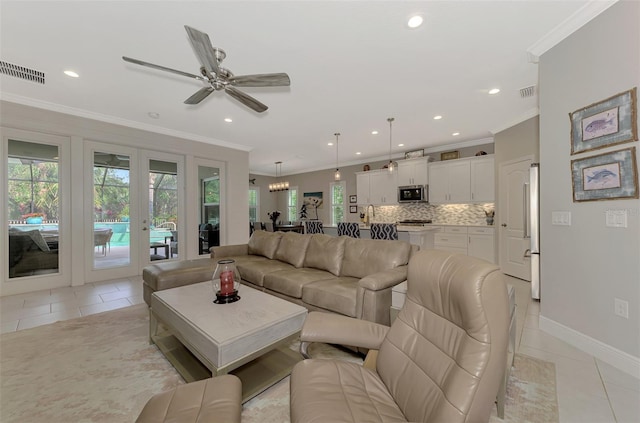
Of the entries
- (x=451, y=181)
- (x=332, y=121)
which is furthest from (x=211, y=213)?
(x=451, y=181)

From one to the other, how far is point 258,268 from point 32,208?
12.0 ft

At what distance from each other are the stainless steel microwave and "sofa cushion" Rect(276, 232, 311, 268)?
3.93m

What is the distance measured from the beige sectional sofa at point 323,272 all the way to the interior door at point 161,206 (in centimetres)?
219

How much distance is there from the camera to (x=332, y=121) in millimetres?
4598

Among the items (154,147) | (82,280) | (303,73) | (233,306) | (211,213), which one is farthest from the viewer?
(211,213)

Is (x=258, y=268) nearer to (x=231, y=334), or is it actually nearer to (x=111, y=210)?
(x=231, y=334)

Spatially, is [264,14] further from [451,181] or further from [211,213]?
[451,181]

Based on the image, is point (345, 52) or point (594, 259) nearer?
point (594, 259)

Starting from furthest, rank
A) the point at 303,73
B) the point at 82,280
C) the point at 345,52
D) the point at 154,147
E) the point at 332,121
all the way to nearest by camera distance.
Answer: the point at 154,147
the point at 332,121
the point at 82,280
the point at 303,73
the point at 345,52

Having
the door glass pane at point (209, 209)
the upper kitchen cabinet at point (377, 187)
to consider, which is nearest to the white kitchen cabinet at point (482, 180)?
the upper kitchen cabinet at point (377, 187)

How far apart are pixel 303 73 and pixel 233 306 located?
8.62ft

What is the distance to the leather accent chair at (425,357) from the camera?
87 cm

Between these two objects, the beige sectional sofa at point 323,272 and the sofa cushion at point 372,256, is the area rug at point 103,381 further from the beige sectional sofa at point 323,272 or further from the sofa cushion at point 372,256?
the sofa cushion at point 372,256

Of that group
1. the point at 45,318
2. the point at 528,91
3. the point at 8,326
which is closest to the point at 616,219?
the point at 528,91
